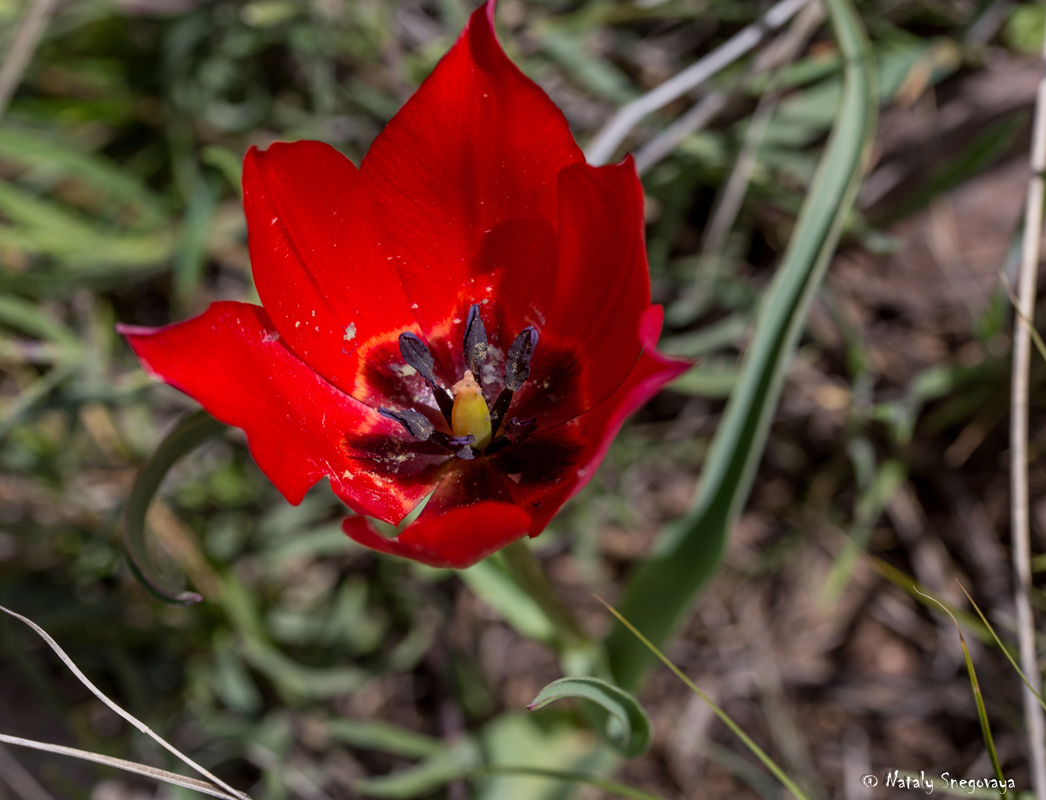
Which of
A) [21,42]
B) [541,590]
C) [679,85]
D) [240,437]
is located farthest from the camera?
[240,437]

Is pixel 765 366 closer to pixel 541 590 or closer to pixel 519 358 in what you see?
pixel 519 358

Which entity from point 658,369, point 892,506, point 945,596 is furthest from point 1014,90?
point 658,369

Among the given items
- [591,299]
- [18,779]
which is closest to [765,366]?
[591,299]

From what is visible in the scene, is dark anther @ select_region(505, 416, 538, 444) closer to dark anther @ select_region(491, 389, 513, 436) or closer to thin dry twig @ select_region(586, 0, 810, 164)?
dark anther @ select_region(491, 389, 513, 436)

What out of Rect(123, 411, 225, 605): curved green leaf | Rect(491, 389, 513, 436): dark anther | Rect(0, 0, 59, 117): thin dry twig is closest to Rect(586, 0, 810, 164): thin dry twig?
Rect(491, 389, 513, 436): dark anther

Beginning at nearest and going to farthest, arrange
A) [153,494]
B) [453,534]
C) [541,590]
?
[453,534], [153,494], [541,590]

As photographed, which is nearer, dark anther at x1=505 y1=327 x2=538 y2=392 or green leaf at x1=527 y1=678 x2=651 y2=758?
green leaf at x1=527 y1=678 x2=651 y2=758
